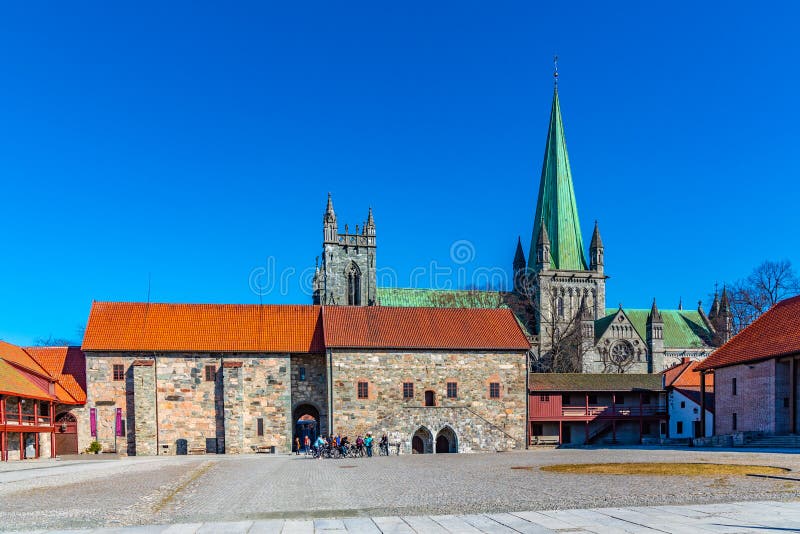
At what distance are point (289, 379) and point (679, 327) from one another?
205 ft

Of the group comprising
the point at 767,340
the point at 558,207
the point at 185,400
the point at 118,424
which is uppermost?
the point at 558,207

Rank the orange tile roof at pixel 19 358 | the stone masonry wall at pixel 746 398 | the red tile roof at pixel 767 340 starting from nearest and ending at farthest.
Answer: the red tile roof at pixel 767 340
the stone masonry wall at pixel 746 398
the orange tile roof at pixel 19 358

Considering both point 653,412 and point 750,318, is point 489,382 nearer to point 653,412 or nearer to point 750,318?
point 653,412

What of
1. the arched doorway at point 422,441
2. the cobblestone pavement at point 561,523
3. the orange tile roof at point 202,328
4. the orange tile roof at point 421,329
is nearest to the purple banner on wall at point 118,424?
the orange tile roof at point 202,328

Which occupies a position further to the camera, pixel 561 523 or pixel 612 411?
pixel 612 411

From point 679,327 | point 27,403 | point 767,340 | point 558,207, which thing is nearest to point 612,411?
point 767,340

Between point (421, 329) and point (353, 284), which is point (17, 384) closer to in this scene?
point (421, 329)

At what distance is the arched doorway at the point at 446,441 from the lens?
4247 cm

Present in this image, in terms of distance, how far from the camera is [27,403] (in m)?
38.8

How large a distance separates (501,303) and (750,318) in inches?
1032

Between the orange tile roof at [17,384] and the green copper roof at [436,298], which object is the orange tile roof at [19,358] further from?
the green copper roof at [436,298]

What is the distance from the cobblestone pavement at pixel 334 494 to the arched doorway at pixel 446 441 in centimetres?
1805

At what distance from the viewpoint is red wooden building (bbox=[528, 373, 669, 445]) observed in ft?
159

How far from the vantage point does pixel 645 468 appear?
22812 mm
